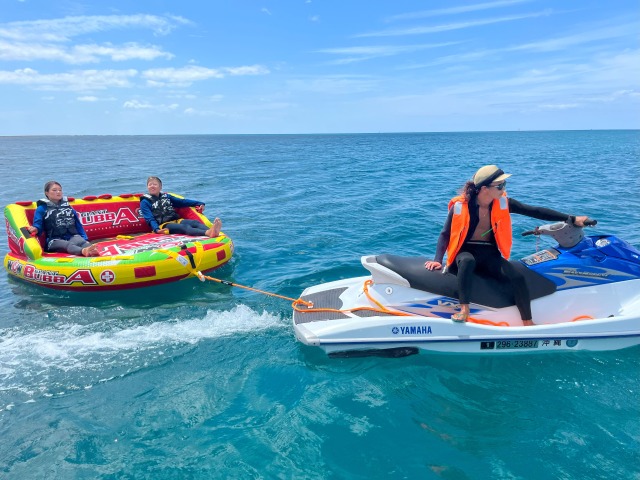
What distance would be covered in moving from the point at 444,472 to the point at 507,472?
0.48 m

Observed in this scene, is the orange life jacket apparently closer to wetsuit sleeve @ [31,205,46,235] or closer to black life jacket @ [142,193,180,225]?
black life jacket @ [142,193,180,225]

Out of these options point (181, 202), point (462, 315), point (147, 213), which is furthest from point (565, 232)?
point (147, 213)

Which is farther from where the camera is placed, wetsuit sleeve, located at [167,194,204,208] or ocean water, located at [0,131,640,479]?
wetsuit sleeve, located at [167,194,204,208]

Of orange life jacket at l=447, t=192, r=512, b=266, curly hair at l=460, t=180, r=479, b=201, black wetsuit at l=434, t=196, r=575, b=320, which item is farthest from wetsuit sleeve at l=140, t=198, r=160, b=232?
curly hair at l=460, t=180, r=479, b=201

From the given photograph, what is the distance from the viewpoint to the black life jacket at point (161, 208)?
9.56m

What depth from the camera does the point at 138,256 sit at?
7.53 metres

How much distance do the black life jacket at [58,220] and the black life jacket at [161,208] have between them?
1563mm

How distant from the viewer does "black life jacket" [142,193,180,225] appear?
956 centimetres

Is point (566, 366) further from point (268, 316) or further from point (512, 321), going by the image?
point (268, 316)

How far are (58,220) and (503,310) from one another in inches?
296

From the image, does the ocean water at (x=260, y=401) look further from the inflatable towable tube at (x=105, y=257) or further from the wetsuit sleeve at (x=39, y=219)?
the wetsuit sleeve at (x=39, y=219)

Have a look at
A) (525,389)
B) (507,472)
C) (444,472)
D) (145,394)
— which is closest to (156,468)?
(145,394)

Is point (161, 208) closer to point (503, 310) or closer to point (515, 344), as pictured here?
point (503, 310)

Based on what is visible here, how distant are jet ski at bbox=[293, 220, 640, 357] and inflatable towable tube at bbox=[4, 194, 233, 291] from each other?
3271mm
